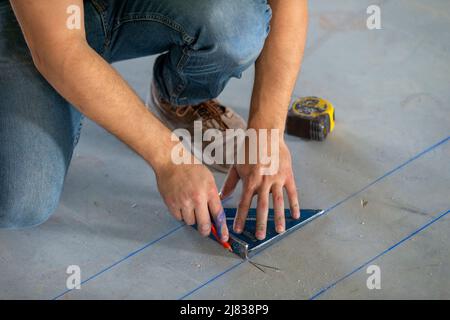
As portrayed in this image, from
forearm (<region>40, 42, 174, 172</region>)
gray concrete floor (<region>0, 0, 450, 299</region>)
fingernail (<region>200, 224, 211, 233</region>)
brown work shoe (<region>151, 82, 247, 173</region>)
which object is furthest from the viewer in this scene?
brown work shoe (<region>151, 82, 247, 173</region>)

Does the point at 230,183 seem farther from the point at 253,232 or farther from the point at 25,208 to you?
the point at 25,208

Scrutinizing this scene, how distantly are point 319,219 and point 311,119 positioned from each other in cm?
38

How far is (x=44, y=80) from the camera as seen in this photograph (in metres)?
1.92

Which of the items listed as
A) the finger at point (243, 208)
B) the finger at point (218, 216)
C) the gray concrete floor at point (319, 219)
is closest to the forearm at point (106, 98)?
the finger at point (218, 216)

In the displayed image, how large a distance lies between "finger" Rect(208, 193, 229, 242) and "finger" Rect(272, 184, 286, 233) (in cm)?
13

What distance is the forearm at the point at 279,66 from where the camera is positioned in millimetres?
1919

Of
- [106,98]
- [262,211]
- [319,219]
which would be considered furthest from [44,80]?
[319,219]

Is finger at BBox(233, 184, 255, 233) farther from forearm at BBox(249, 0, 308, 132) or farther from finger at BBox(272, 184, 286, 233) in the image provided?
forearm at BBox(249, 0, 308, 132)

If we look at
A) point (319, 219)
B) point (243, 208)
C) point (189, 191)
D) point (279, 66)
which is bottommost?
point (319, 219)

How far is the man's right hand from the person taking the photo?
5.58ft

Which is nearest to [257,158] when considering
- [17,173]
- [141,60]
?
[17,173]

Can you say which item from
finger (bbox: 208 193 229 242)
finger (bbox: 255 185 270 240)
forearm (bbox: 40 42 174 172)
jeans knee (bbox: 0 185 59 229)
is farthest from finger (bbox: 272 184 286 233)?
jeans knee (bbox: 0 185 59 229)

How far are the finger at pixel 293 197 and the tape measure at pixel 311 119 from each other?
0.37 meters

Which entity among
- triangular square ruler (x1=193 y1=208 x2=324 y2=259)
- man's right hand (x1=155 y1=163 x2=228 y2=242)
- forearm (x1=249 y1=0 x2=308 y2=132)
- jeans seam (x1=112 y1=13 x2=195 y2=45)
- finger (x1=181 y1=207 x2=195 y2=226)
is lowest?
triangular square ruler (x1=193 y1=208 x2=324 y2=259)
